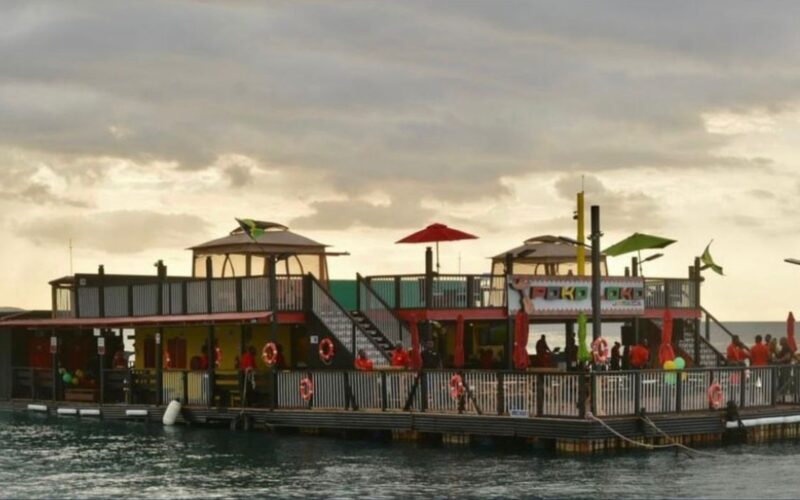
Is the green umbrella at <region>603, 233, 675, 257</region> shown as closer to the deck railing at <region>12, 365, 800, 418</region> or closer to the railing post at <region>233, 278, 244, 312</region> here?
the deck railing at <region>12, 365, 800, 418</region>

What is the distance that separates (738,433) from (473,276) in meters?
9.67

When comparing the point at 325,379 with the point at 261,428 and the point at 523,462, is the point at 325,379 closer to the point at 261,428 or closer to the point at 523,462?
the point at 261,428

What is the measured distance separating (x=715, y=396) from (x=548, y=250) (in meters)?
17.6

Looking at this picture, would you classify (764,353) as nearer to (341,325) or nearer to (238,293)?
(341,325)

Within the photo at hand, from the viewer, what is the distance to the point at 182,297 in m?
46.2

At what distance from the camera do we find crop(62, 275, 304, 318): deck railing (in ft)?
141

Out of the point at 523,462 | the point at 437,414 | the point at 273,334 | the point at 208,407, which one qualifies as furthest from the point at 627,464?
the point at 208,407

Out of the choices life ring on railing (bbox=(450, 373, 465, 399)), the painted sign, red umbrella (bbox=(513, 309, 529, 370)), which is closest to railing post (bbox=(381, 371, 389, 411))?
life ring on railing (bbox=(450, 373, 465, 399))

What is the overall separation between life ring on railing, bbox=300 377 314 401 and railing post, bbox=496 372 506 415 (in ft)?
21.5

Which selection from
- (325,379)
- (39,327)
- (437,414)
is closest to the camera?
(437,414)

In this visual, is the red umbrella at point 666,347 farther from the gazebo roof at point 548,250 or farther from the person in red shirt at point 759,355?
the gazebo roof at point 548,250

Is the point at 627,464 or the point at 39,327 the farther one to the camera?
the point at 39,327

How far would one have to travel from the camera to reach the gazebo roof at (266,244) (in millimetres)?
47875

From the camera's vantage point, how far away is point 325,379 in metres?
39.8
